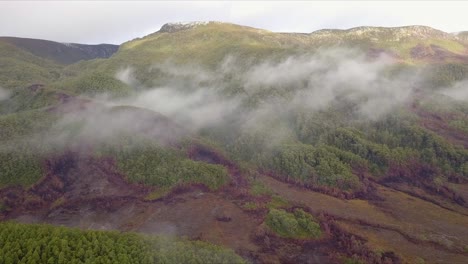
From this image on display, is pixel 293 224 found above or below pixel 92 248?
below

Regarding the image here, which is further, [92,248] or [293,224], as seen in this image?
[293,224]

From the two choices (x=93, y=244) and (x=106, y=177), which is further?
(x=106, y=177)

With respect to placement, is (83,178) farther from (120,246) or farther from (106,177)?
(120,246)

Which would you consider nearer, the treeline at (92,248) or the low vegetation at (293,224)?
the treeline at (92,248)

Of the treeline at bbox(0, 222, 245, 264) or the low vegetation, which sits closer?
the treeline at bbox(0, 222, 245, 264)

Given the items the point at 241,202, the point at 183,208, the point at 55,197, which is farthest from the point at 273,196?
the point at 55,197

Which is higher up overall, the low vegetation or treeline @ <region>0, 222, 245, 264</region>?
treeline @ <region>0, 222, 245, 264</region>

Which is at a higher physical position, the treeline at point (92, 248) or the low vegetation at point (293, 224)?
the treeline at point (92, 248)

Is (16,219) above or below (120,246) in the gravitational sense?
below
